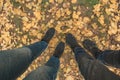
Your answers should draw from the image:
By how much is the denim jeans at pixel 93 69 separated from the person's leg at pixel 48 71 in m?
0.35

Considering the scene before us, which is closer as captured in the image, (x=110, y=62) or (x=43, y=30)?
(x=110, y=62)

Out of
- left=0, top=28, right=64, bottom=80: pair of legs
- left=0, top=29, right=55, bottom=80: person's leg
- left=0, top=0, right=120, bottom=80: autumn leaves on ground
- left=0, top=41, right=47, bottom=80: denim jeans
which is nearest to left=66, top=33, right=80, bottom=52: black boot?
left=0, top=0, right=120, bottom=80: autumn leaves on ground

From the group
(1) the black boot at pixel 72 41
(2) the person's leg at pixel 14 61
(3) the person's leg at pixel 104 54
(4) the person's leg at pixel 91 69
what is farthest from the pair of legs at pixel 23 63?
(3) the person's leg at pixel 104 54

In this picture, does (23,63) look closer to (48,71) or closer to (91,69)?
(48,71)

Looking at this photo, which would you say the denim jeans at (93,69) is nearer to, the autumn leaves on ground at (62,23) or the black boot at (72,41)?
the black boot at (72,41)

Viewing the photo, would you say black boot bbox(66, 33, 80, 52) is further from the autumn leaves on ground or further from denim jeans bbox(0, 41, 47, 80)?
denim jeans bbox(0, 41, 47, 80)

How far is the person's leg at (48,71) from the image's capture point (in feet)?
10.6

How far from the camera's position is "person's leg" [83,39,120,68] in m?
3.37

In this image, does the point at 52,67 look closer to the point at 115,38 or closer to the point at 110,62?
the point at 110,62

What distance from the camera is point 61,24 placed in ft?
13.5

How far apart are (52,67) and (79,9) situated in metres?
1.07

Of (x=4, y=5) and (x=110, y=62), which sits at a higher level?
(x=4, y=5)

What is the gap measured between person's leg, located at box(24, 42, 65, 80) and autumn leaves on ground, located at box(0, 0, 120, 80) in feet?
0.76

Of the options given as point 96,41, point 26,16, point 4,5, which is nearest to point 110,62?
point 96,41
